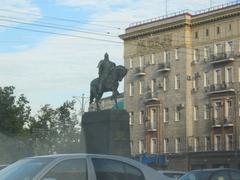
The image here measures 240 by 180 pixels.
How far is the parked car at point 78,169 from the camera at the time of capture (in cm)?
965

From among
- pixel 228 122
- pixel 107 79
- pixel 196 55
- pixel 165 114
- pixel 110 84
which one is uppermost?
pixel 196 55

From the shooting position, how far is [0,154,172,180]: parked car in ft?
31.7

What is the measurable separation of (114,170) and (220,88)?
2807 inches

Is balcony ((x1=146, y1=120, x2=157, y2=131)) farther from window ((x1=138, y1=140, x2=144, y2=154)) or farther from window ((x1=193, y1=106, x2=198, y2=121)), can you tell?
window ((x1=193, y1=106, x2=198, y2=121))

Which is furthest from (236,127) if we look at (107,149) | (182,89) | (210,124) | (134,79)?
(107,149)

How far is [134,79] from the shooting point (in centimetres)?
9331

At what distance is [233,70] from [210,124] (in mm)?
7134

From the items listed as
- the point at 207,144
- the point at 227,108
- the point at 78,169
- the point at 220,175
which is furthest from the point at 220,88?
the point at 78,169

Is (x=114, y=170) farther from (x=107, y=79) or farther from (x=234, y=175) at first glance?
(x=107, y=79)

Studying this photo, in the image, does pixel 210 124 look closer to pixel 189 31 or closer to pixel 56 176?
pixel 189 31

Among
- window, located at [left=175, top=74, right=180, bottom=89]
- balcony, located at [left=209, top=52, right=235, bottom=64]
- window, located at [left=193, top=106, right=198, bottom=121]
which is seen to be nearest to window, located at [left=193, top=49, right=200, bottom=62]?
balcony, located at [left=209, top=52, right=235, bottom=64]

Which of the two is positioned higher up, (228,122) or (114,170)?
(228,122)

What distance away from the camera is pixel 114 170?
10336mm

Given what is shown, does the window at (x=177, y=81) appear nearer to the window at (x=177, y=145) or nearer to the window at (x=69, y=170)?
the window at (x=177, y=145)
